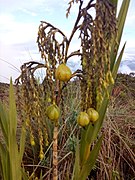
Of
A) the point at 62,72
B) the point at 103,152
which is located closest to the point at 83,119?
the point at 62,72

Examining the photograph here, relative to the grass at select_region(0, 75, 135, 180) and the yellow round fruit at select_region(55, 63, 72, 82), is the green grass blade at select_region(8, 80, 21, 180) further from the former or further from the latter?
the grass at select_region(0, 75, 135, 180)

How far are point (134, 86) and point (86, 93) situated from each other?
372 centimetres

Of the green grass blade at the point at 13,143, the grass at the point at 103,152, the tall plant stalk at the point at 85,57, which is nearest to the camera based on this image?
the tall plant stalk at the point at 85,57

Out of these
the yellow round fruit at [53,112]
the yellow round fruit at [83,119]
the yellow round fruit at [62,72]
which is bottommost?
the yellow round fruit at [83,119]

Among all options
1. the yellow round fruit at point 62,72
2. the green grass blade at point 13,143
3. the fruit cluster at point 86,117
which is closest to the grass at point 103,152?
the green grass blade at point 13,143

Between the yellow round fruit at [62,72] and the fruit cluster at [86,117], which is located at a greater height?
the yellow round fruit at [62,72]

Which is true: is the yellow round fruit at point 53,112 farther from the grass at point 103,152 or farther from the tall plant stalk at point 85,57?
the grass at point 103,152

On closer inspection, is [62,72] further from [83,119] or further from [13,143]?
[13,143]

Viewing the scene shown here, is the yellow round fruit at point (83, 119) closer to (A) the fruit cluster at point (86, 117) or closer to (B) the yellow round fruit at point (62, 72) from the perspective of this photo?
(A) the fruit cluster at point (86, 117)

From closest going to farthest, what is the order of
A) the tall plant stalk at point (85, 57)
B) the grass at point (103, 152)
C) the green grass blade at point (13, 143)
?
the tall plant stalk at point (85, 57)
the green grass blade at point (13, 143)
the grass at point (103, 152)

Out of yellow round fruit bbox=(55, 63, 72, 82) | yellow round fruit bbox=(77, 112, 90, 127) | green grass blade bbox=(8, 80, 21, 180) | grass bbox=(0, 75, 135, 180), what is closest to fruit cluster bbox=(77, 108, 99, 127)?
yellow round fruit bbox=(77, 112, 90, 127)

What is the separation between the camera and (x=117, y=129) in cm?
234

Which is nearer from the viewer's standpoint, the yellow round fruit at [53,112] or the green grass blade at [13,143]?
the yellow round fruit at [53,112]

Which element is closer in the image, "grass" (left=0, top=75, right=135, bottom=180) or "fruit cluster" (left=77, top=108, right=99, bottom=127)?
"fruit cluster" (left=77, top=108, right=99, bottom=127)
